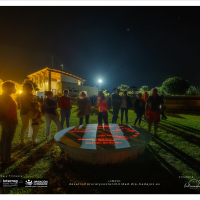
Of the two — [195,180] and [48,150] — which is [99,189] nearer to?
[195,180]

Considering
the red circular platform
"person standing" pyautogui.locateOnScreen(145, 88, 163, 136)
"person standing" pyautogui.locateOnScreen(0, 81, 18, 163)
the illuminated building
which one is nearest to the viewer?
the red circular platform

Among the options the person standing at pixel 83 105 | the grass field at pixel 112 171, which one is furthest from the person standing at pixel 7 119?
the person standing at pixel 83 105

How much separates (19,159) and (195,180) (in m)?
3.64

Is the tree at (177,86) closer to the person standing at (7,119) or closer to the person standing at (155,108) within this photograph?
the person standing at (155,108)

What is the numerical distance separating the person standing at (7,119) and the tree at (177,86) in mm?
39138

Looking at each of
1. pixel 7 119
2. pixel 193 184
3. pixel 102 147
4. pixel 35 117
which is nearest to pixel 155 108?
pixel 193 184

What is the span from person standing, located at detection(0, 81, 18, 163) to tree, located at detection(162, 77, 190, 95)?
39.1 m

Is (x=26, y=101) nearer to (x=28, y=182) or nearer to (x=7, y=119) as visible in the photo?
(x=7, y=119)

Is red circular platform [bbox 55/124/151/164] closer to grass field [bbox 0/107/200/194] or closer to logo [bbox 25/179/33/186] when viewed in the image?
grass field [bbox 0/107/200/194]

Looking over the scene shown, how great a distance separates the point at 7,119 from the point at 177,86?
3942cm

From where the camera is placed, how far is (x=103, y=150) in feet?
7.75

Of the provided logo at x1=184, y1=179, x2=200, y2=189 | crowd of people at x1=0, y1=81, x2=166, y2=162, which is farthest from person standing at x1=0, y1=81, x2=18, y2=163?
logo at x1=184, y1=179, x2=200, y2=189

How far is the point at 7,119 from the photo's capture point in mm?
2605

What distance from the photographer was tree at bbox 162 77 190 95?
107 feet
